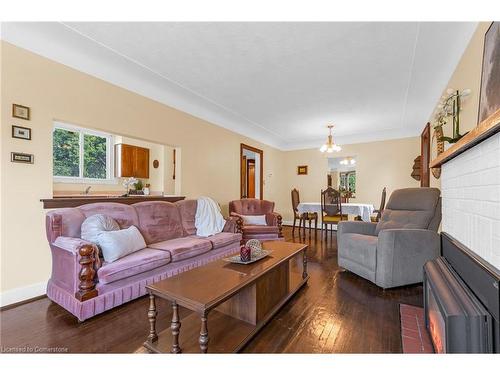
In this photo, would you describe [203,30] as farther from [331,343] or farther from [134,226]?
[331,343]

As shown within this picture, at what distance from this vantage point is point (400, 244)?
244cm

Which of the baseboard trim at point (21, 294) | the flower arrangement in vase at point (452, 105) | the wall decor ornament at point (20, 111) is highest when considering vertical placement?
the flower arrangement in vase at point (452, 105)

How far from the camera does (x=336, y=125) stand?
525 centimetres

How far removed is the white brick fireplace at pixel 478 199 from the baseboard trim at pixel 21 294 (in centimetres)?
339

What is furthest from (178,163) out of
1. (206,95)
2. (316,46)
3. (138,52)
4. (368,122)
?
(368,122)

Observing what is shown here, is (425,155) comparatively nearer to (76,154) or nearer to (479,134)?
(479,134)

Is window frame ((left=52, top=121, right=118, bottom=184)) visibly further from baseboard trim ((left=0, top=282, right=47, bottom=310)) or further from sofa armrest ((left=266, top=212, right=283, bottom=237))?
sofa armrest ((left=266, top=212, right=283, bottom=237))

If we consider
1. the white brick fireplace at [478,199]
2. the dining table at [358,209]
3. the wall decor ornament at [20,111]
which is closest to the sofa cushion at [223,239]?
the wall decor ornament at [20,111]

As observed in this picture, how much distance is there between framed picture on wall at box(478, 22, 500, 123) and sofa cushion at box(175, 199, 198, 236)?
3205 mm

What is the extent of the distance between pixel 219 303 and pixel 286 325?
760mm

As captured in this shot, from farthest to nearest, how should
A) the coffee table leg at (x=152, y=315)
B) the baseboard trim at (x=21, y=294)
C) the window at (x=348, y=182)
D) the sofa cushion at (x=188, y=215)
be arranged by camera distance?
the window at (x=348, y=182) → the sofa cushion at (x=188, y=215) → the baseboard trim at (x=21, y=294) → the coffee table leg at (x=152, y=315)

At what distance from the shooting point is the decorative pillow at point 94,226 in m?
2.22

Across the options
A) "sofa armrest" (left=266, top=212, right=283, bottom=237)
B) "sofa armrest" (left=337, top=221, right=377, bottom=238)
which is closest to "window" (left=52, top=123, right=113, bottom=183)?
"sofa armrest" (left=266, top=212, right=283, bottom=237)

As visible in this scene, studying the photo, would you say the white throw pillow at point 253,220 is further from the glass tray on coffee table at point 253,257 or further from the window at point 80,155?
the window at point 80,155
